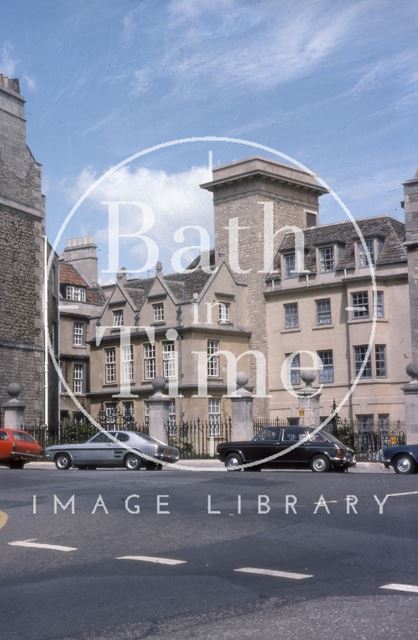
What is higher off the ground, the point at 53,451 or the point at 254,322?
the point at 254,322

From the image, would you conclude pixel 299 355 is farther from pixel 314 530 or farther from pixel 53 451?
pixel 314 530

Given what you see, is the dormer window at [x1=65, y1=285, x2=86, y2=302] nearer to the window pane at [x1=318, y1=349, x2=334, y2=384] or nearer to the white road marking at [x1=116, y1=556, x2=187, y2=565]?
the window pane at [x1=318, y1=349, x2=334, y2=384]

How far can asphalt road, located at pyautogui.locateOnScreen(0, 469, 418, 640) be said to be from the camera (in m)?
6.39

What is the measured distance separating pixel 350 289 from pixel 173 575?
41818 millimetres

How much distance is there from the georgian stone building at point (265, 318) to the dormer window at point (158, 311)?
75 millimetres

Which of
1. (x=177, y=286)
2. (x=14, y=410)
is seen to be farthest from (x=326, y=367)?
(x=14, y=410)

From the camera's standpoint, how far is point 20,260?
43125mm

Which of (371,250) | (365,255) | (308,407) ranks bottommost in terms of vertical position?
(308,407)

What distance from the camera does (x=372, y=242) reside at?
49469 millimetres

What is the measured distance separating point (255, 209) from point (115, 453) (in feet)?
96.1

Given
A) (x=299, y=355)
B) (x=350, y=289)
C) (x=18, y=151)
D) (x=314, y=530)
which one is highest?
(x=18, y=151)

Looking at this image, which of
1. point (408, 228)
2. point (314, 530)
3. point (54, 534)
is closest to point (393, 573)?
point (314, 530)

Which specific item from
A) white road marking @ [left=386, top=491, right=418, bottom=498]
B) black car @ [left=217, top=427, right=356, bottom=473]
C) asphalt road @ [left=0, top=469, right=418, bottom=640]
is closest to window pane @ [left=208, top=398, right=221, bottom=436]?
black car @ [left=217, top=427, right=356, bottom=473]

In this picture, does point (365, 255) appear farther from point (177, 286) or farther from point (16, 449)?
point (16, 449)
